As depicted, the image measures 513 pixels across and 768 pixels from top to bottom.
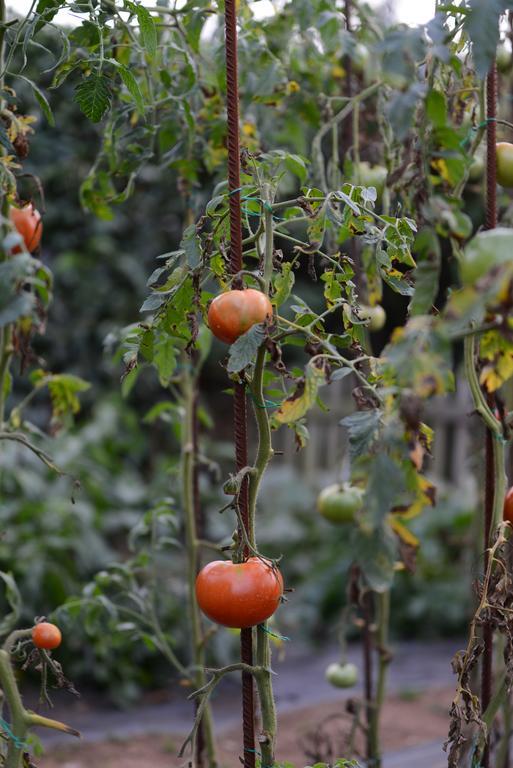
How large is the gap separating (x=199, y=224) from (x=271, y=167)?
313 mm

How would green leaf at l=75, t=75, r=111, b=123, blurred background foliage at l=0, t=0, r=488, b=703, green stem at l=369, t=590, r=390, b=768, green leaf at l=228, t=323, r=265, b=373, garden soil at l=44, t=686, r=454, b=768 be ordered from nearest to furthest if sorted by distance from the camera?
green leaf at l=228, t=323, r=265, b=373
green leaf at l=75, t=75, r=111, b=123
green stem at l=369, t=590, r=390, b=768
garden soil at l=44, t=686, r=454, b=768
blurred background foliage at l=0, t=0, r=488, b=703

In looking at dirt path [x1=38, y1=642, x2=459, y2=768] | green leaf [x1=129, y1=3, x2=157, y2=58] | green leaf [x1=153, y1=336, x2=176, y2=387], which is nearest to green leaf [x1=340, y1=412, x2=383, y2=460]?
green leaf [x1=153, y1=336, x2=176, y2=387]

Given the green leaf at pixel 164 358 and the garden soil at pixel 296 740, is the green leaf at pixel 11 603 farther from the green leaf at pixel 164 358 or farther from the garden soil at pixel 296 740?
the garden soil at pixel 296 740

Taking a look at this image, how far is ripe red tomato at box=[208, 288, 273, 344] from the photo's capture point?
0.97 metres

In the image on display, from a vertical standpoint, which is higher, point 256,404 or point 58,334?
point 256,404

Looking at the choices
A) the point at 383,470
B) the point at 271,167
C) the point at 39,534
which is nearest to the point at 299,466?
the point at 39,534

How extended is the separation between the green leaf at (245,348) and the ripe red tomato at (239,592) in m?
0.25

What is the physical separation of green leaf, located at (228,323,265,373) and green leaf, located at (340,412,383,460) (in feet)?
0.43

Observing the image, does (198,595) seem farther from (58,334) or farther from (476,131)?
(58,334)

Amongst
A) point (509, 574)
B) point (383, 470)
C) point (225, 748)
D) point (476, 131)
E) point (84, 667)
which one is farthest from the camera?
point (84, 667)

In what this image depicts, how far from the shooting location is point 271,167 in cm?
133

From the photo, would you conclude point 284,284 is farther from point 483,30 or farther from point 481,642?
point 481,642

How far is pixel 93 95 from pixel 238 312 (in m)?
0.43

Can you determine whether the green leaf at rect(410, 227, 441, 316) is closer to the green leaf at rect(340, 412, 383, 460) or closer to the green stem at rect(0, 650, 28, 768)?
the green leaf at rect(340, 412, 383, 460)
